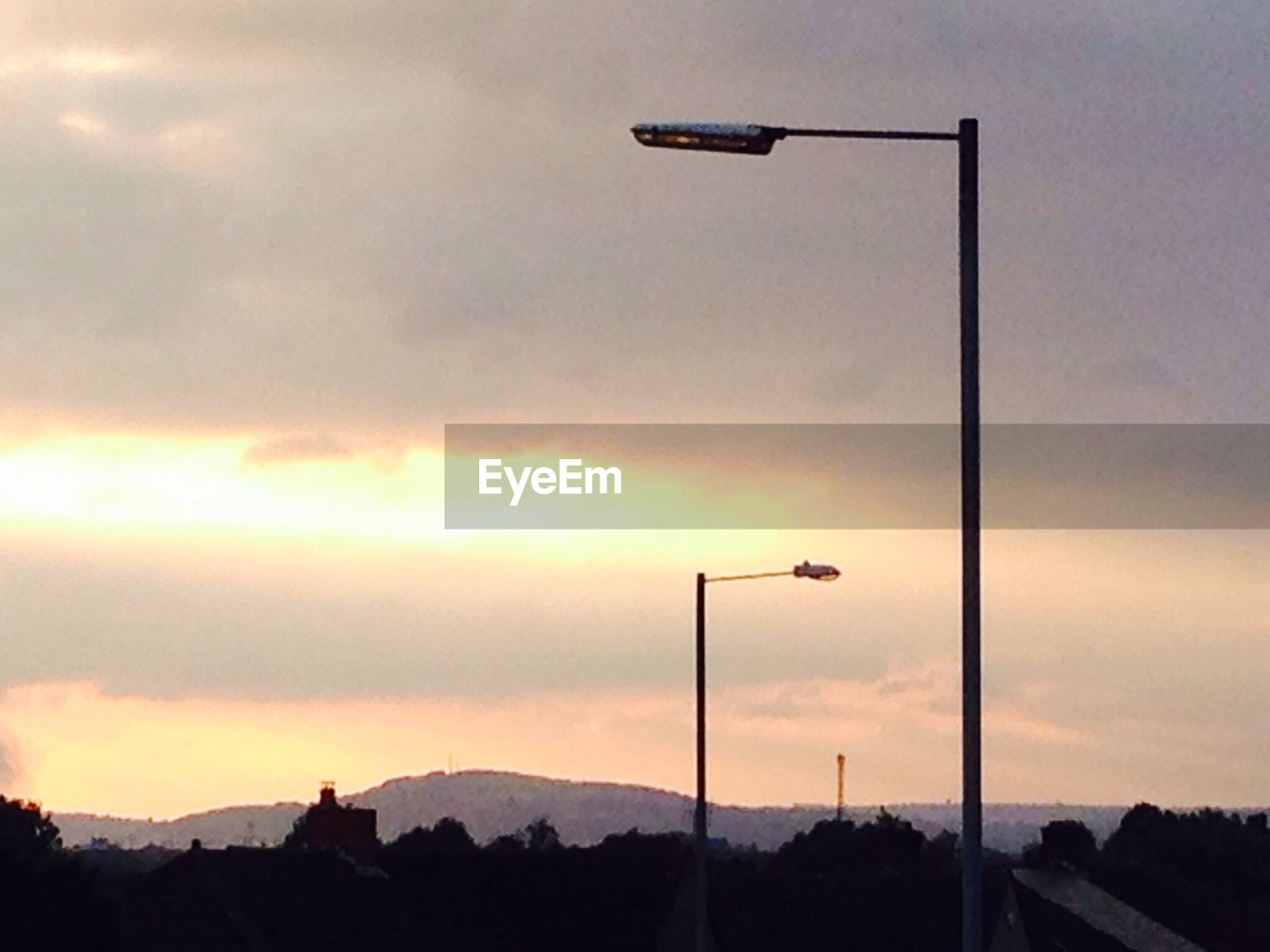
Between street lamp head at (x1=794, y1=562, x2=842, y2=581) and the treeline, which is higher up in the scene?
street lamp head at (x1=794, y1=562, x2=842, y2=581)

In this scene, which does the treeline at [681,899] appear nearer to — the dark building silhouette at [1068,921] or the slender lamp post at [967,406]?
the dark building silhouette at [1068,921]

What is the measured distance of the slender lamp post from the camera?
20.1 m

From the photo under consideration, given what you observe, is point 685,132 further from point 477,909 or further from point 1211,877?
point 1211,877

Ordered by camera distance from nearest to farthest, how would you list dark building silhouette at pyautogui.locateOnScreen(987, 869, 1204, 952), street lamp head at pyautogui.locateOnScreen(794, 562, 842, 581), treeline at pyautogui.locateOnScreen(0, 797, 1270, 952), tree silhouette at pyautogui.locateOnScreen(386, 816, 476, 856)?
1. street lamp head at pyautogui.locateOnScreen(794, 562, 842, 581)
2. dark building silhouette at pyautogui.locateOnScreen(987, 869, 1204, 952)
3. treeline at pyautogui.locateOnScreen(0, 797, 1270, 952)
4. tree silhouette at pyautogui.locateOnScreen(386, 816, 476, 856)

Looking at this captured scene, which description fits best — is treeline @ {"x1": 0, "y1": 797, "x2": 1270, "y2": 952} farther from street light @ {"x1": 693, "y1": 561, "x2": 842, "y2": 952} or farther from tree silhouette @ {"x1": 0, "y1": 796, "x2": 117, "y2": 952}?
street light @ {"x1": 693, "y1": 561, "x2": 842, "y2": 952}

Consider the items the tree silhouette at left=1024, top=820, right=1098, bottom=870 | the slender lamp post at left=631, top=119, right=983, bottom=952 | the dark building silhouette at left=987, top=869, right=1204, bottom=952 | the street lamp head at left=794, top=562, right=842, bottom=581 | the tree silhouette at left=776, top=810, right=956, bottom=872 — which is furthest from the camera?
the tree silhouette at left=1024, top=820, right=1098, bottom=870

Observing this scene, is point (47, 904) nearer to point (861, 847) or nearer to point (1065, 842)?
point (861, 847)

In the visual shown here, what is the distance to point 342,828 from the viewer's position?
3526 inches

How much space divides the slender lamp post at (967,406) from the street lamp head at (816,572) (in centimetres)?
1964

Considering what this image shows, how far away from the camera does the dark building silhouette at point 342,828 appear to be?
88.4 meters

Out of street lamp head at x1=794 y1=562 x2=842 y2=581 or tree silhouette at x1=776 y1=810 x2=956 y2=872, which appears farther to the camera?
tree silhouette at x1=776 y1=810 x2=956 y2=872

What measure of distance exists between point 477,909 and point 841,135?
2724 inches

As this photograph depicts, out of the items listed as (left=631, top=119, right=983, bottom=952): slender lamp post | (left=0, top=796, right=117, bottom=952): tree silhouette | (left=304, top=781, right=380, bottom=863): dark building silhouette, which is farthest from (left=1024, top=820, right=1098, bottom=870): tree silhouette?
(left=631, top=119, right=983, bottom=952): slender lamp post

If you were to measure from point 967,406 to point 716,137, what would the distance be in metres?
2.63
